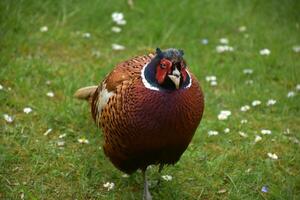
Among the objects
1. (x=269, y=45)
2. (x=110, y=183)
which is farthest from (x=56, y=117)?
(x=269, y=45)

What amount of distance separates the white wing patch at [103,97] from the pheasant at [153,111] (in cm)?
4

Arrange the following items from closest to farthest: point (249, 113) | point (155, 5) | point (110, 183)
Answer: point (110, 183)
point (249, 113)
point (155, 5)

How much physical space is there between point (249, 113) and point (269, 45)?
1.37m

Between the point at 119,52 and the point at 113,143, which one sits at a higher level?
the point at 113,143

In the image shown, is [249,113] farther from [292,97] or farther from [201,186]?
[201,186]

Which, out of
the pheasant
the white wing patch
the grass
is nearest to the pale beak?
the pheasant

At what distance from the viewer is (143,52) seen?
245 inches

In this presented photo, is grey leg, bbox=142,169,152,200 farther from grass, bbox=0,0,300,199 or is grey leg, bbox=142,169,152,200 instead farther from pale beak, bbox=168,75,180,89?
pale beak, bbox=168,75,180,89

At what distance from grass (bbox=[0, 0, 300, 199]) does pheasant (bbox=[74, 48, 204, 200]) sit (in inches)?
24.7

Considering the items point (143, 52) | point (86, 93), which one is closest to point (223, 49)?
point (143, 52)

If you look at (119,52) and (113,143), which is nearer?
(113,143)

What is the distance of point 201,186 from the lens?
446 centimetres

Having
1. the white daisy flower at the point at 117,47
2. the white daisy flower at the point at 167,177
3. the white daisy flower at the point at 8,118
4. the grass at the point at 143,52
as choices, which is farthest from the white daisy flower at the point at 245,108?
the white daisy flower at the point at 8,118

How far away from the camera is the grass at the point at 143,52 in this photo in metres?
4.43
